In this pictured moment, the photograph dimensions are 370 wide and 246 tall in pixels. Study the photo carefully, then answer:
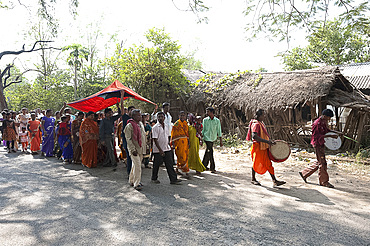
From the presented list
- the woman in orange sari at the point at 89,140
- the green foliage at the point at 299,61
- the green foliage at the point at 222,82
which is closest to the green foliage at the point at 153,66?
the green foliage at the point at 222,82

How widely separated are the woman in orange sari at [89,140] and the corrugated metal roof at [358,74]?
45.2 ft

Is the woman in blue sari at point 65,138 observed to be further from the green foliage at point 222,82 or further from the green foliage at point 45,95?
the green foliage at point 45,95

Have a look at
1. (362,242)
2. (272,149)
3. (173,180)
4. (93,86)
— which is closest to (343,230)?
(362,242)

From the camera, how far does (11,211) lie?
14.2 feet

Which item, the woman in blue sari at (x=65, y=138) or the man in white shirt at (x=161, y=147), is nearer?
the man in white shirt at (x=161, y=147)

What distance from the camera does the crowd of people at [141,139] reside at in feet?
19.0

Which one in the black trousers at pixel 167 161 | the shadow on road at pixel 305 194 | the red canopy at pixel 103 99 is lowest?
the shadow on road at pixel 305 194

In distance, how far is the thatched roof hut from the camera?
10.1m

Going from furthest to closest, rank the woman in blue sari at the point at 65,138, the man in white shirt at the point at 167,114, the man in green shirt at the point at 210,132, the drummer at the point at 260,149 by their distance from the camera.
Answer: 1. the woman in blue sari at the point at 65,138
2. the man in white shirt at the point at 167,114
3. the man in green shirt at the point at 210,132
4. the drummer at the point at 260,149

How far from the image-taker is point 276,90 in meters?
11.6

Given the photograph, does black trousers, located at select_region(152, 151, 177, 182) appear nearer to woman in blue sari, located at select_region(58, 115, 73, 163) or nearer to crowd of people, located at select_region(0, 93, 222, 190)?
crowd of people, located at select_region(0, 93, 222, 190)

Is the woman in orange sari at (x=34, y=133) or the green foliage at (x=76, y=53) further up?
the green foliage at (x=76, y=53)

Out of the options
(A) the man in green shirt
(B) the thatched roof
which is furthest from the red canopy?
(B) the thatched roof

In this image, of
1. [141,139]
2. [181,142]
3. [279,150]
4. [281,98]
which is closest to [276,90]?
[281,98]
